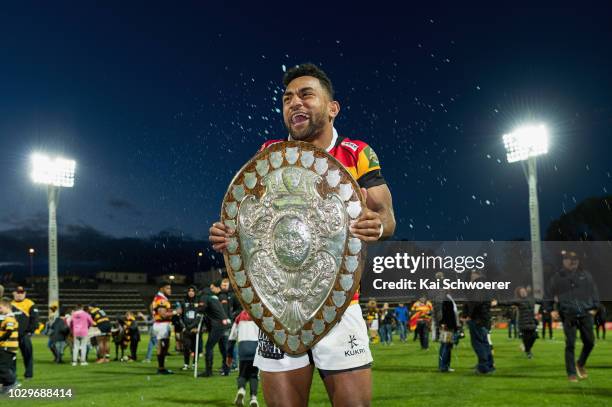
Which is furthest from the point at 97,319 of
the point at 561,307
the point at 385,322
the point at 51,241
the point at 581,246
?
the point at 581,246

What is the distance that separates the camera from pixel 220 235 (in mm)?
3506

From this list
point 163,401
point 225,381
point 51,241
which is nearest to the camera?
point 163,401

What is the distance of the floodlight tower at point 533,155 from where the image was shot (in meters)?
35.8

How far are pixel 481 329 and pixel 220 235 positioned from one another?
37.9ft

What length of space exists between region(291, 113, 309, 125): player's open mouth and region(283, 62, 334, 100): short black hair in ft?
0.74

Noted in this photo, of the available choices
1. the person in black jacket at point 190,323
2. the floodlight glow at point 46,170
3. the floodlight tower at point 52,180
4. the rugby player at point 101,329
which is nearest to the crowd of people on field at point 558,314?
the person in black jacket at point 190,323

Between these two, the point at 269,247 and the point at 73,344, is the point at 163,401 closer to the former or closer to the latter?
the point at 269,247

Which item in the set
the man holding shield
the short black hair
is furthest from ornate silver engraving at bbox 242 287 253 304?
the short black hair

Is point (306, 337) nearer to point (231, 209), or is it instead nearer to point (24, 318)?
point (231, 209)

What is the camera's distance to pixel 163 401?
10672 mm

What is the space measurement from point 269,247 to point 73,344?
18.4 metres

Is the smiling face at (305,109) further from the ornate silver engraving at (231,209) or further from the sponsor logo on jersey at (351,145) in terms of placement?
the ornate silver engraving at (231,209)

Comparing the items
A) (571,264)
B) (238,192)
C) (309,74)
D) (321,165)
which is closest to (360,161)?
(321,165)

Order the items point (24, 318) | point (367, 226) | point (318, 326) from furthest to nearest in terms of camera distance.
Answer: point (24, 318) → point (318, 326) → point (367, 226)
